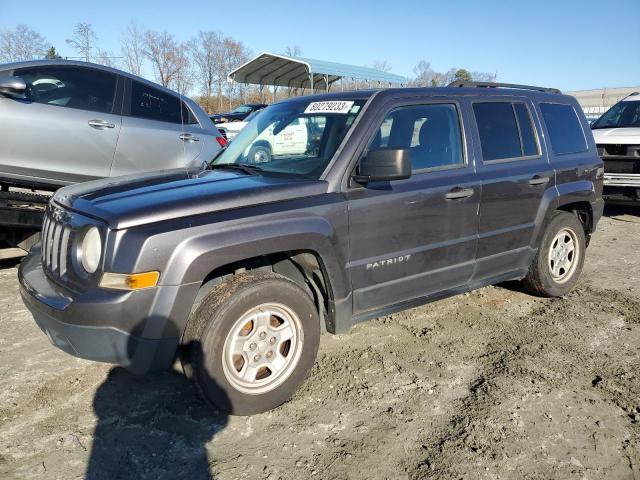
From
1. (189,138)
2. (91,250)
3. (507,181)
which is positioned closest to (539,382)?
(507,181)

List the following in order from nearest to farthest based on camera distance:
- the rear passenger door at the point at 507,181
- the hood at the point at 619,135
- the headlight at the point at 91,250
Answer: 1. the headlight at the point at 91,250
2. the rear passenger door at the point at 507,181
3. the hood at the point at 619,135

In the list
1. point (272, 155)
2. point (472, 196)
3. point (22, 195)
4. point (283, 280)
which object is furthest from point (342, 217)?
point (22, 195)

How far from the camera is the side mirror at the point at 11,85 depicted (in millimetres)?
4668

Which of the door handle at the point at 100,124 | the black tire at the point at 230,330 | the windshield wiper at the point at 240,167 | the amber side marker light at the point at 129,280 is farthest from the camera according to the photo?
the door handle at the point at 100,124

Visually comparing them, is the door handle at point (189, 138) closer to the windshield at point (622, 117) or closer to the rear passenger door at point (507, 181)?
the rear passenger door at point (507, 181)

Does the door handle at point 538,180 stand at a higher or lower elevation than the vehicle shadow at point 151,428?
higher

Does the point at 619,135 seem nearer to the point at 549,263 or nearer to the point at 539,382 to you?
the point at 549,263

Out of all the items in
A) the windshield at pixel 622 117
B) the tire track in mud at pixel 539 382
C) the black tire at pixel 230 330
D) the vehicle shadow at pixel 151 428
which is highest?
the windshield at pixel 622 117

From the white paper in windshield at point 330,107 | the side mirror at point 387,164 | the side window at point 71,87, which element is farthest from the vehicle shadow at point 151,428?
the side window at point 71,87

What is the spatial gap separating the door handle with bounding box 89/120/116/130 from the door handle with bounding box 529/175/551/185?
4.17 m

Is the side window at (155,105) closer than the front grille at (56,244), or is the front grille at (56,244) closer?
the front grille at (56,244)

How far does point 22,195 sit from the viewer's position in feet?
14.9

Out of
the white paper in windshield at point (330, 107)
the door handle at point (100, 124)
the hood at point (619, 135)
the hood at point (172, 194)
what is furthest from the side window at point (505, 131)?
the hood at point (619, 135)

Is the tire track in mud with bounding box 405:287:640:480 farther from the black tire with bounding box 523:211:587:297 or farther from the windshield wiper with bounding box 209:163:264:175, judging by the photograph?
the windshield wiper with bounding box 209:163:264:175
